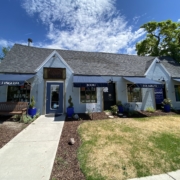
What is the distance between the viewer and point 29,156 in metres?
4.32

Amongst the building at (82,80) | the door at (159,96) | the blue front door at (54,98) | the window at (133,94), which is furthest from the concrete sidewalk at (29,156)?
the door at (159,96)

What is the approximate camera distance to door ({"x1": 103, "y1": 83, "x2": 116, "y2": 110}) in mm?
13102

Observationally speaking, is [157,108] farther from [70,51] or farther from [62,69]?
[70,51]

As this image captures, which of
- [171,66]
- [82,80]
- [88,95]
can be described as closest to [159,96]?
[171,66]

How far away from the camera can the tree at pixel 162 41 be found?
79.8 ft

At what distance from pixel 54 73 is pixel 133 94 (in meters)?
A: 10.1

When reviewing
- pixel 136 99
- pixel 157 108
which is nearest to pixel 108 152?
pixel 136 99

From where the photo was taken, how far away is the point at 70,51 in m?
16.3

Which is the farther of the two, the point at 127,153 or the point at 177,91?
the point at 177,91

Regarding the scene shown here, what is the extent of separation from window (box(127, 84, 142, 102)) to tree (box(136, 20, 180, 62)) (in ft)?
54.2

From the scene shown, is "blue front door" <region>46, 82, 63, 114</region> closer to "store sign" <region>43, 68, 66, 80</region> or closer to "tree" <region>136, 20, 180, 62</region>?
"store sign" <region>43, 68, 66, 80</region>

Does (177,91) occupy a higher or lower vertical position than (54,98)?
higher

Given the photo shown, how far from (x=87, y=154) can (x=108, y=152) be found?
0.93 meters

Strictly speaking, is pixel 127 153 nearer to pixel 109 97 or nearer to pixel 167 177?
pixel 167 177
